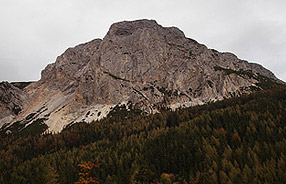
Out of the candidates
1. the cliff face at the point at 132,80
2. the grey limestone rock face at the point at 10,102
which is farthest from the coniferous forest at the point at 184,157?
the grey limestone rock face at the point at 10,102

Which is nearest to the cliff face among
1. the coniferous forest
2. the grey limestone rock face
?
the grey limestone rock face

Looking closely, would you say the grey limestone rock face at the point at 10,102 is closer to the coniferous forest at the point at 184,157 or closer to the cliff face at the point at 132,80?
the cliff face at the point at 132,80

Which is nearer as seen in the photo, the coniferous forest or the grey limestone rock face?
the coniferous forest

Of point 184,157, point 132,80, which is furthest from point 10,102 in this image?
point 184,157

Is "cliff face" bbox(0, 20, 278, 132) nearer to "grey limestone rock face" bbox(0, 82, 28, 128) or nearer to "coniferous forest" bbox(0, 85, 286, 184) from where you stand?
"grey limestone rock face" bbox(0, 82, 28, 128)

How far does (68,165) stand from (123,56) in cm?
10953

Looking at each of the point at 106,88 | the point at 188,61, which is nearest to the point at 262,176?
the point at 106,88

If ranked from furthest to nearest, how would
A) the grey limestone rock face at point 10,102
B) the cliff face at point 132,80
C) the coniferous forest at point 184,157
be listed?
1. the grey limestone rock face at point 10,102
2. the cliff face at point 132,80
3. the coniferous forest at point 184,157

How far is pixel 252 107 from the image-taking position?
243 ft

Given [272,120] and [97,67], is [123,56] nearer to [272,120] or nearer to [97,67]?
[97,67]

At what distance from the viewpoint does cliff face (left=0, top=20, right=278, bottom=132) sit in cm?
12200

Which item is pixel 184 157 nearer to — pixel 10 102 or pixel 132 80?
pixel 132 80

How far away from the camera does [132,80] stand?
447 ft

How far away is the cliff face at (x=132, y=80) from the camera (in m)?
122
